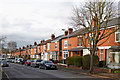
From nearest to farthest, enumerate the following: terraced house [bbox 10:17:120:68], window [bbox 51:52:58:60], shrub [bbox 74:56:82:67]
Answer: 1. terraced house [bbox 10:17:120:68]
2. shrub [bbox 74:56:82:67]
3. window [bbox 51:52:58:60]

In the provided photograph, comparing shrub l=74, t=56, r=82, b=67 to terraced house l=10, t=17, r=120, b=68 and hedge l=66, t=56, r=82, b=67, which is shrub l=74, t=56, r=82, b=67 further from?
terraced house l=10, t=17, r=120, b=68

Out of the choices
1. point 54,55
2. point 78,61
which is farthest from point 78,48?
point 54,55

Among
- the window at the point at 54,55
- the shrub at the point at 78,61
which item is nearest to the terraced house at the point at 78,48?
the window at the point at 54,55

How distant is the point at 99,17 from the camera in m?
22.1

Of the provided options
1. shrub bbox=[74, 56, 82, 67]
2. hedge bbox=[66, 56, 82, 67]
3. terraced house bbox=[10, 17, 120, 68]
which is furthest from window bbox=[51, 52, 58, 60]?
shrub bbox=[74, 56, 82, 67]

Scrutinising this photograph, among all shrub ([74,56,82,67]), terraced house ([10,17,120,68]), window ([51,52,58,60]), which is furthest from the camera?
window ([51,52,58,60])

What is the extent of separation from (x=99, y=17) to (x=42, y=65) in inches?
579

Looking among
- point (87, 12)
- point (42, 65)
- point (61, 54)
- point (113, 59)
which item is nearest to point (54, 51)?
point (61, 54)

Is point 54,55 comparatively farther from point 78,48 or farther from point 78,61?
point 78,61

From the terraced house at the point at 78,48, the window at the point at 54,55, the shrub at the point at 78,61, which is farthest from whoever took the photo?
the window at the point at 54,55

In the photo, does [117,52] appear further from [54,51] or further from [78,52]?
[54,51]

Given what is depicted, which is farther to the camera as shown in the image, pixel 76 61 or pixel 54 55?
pixel 54 55

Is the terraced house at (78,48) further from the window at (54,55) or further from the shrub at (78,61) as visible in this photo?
the shrub at (78,61)

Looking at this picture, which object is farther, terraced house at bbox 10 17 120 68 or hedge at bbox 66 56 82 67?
hedge at bbox 66 56 82 67
